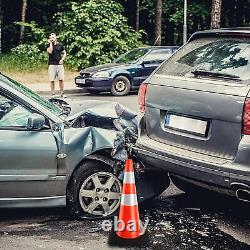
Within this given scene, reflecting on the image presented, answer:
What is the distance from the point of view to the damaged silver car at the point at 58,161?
4.80 metres

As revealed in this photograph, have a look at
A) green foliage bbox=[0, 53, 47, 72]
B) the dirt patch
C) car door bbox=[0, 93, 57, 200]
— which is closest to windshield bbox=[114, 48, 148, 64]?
the dirt patch

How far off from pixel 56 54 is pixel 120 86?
2369 millimetres

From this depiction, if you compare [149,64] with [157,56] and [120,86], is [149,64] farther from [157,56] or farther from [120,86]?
[120,86]

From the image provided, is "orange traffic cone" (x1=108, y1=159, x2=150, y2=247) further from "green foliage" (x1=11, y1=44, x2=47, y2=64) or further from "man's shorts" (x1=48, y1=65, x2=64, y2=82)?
"green foliage" (x1=11, y1=44, x2=47, y2=64)

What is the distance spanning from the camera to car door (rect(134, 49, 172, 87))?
1650 centimetres

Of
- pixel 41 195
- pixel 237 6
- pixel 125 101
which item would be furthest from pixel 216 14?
pixel 41 195

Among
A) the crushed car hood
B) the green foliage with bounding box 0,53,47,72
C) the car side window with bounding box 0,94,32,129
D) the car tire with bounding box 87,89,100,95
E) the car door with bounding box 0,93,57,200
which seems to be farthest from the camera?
the green foliage with bounding box 0,53,47,72

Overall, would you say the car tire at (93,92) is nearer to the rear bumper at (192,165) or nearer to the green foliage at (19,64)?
the green foliage at (19,64)

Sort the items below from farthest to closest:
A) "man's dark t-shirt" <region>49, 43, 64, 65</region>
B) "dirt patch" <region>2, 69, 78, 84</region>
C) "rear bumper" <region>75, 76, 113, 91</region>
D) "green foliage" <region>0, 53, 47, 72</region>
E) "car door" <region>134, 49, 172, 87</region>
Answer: "green foliage" <region>0, 53, 47, 72</region> → "dirt patch" <region>2, 69, 78, 84</region> → "car door" <region>134, 49, 172, 87</region> → "rear bumper" <region>75, 76, 113, 91</region> → "man's dark t-shirt" <region>49, 43, 64, 65</region>

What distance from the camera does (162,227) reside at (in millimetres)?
4941

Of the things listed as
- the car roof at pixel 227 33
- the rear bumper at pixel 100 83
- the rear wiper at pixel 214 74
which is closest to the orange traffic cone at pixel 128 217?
the rear wiper at pixel 214 74

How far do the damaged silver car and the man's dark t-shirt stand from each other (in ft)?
32.1

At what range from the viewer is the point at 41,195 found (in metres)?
4.88

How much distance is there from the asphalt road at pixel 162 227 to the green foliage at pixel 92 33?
53.5 ft
